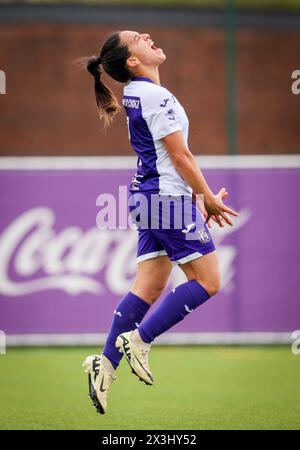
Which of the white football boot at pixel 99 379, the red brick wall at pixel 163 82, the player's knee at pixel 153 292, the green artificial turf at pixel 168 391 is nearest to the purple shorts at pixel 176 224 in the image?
the player's knee at pixel 153 292

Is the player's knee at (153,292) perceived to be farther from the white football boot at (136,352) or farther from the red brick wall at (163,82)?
the red brick wall at (163,82)

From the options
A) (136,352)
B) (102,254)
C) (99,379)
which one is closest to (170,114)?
(136,352)

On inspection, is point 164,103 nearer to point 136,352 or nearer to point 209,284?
point 209,284

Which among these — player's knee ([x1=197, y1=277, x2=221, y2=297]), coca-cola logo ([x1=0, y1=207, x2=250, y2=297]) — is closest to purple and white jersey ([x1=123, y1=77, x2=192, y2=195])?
player's knee ([x1=197, y1=277, x2=221, y2=297])

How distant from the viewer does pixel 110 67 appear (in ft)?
16.2

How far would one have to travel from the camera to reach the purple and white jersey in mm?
4715

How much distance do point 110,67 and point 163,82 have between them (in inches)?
349

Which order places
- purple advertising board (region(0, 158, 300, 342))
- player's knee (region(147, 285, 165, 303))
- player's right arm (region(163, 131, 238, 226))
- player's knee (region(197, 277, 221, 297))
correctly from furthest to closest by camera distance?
purple advertising board (region(0, 158, 300, 342)) < player's knee (region(147, 285, 165, 303)) < player's knee (region(197, 277, 221, 297)) < player's right arm (region(163, 131, 238, 226))

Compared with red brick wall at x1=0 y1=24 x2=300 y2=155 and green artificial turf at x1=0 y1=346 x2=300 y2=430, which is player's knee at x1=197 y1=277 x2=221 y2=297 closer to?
green artificial turf at x1=0 y1=346 x2=300 y2=430

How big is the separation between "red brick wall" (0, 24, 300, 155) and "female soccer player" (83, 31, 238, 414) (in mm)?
8578

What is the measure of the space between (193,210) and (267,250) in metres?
3.60

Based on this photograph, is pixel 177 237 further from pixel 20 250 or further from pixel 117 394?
pixel 20 250
